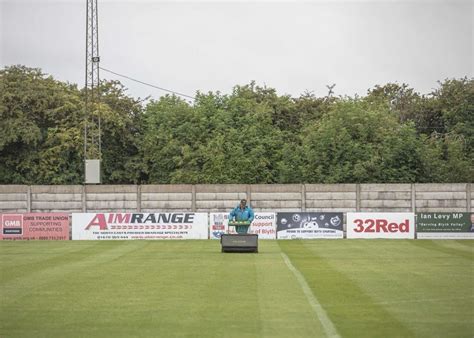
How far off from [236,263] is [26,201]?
911 inches

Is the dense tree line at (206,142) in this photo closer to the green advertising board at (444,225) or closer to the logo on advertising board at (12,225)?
the green advertising board at (444,225)

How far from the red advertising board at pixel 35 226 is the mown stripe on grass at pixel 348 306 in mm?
20962

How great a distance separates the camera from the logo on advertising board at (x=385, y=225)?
4453cm

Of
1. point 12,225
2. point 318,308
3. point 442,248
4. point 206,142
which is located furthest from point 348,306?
point 206,142

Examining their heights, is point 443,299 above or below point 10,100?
below

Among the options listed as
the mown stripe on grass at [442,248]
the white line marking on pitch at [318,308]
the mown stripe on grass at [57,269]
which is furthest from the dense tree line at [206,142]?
the white line marking on pitch at [318,308]

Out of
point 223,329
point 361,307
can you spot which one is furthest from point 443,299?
point 223,329

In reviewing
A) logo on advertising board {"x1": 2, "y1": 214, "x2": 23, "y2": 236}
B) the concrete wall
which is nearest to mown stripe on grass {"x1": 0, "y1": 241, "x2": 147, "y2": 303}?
logo on advertising board {"x1": 2, "y1": 214, "x2": 23, "y2": 236}

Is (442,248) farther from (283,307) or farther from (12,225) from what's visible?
(283,307)

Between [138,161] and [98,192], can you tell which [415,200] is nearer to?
[98,192]

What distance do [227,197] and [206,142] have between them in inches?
657

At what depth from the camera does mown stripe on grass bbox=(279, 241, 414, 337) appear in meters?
13.9

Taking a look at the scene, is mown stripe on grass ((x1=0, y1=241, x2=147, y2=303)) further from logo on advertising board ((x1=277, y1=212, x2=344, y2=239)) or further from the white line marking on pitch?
logo on advertising board ((x1=277, y1=212, x2=344, y2=239))

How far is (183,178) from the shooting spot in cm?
6084
